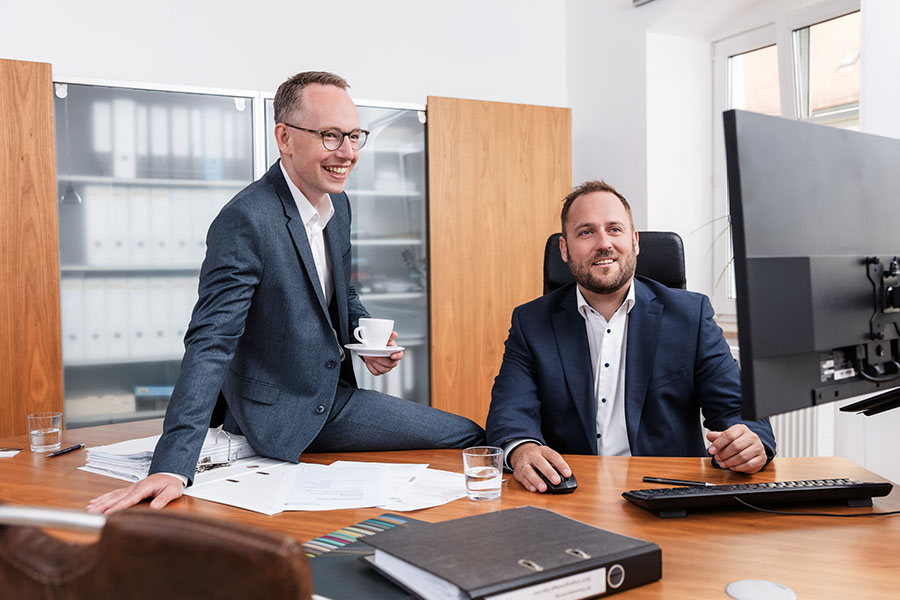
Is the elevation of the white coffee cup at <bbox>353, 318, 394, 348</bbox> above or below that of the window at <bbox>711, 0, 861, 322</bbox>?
below

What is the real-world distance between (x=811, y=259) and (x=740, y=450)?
0.53 metres

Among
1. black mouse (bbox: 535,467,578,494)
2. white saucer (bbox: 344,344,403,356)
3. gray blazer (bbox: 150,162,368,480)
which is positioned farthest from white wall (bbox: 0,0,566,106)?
black mouse (bbox: 535,467,578,494)

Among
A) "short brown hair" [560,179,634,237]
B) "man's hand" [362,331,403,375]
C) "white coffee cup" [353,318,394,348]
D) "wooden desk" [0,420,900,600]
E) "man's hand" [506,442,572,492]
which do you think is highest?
"short brown hair" [560,179,634,237]

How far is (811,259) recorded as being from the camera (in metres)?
0.97

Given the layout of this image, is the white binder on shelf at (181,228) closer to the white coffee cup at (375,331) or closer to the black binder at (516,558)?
the white coffee cup at (375,331)

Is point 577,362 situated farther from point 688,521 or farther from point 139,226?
point 139,226

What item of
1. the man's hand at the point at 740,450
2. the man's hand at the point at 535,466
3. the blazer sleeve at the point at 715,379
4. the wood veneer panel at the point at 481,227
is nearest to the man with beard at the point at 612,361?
the blazer sleeve at the point at 715,379

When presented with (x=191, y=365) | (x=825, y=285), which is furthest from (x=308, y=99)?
(x=825, y=285)

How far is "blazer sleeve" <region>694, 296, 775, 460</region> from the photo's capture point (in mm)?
1706

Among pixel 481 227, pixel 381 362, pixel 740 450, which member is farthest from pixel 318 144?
pixel 481 227

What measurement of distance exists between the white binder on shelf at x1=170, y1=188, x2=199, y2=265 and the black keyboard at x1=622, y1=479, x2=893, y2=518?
7.61 ft

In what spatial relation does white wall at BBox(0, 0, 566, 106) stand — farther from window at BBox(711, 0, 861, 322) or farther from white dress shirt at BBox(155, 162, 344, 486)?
white dress shirt at BBox(155, 162, 344, 486)

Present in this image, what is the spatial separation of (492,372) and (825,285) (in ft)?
8.48

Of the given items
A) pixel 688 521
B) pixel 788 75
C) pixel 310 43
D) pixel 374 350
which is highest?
pixel 310 43
